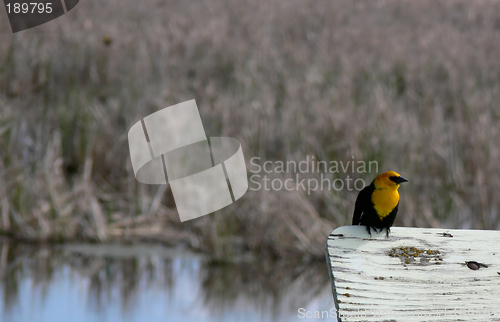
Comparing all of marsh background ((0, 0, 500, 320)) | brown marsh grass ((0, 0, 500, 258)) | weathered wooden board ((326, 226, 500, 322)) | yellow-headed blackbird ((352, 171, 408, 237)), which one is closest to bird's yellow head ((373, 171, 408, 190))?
yellow-headed blackbird ((352, 171, 408, 237))

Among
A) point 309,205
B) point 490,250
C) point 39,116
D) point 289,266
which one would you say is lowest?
point 289,266

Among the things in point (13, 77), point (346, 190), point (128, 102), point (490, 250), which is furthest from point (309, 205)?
point (13, 77)

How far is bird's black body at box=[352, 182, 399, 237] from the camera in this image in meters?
1.47

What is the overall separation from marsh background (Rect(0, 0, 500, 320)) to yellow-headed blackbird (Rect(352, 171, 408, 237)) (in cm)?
176

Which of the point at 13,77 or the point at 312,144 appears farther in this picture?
the point at 13,77

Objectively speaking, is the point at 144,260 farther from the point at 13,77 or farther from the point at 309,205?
the point at 13,77

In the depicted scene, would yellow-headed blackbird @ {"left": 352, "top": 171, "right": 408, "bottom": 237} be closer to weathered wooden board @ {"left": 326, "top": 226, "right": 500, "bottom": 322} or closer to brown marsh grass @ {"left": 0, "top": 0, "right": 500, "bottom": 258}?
weathered wooden board @ {"left": 326, "top": 226, "right": 500, "bottom": 322}

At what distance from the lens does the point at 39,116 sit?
15.5ft

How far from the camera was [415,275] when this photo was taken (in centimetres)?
124

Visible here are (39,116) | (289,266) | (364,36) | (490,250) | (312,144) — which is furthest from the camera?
(364,36)

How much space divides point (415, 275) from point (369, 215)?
34 centimetres

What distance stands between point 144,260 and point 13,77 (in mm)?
2183

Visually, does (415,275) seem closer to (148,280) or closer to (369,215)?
(369,215)

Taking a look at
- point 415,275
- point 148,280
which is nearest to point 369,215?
point 415,275
